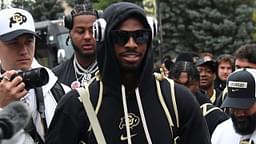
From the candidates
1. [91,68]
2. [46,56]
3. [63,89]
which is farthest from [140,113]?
[46,56]

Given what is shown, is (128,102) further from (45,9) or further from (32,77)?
(45,9)

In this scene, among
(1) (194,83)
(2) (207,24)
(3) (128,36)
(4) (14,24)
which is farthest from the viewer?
(2) (207,24)

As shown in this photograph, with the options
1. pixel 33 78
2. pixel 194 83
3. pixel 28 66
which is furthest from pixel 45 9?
pixel 33 78

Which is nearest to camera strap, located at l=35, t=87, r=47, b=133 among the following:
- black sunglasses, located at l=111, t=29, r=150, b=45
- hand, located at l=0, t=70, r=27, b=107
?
hand, located at l=0, t=70, r=27, b=107

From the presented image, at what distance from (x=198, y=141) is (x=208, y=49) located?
29779 millimetres

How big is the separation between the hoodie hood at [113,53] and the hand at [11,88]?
45cm

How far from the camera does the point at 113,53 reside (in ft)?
12.5

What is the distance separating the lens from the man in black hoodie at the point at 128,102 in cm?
379

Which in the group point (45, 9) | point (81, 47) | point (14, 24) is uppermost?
point (14, 24)

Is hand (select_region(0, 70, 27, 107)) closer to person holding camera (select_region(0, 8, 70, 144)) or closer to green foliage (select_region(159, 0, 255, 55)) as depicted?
person holding camera (select_region(0, 8, 70, 144))

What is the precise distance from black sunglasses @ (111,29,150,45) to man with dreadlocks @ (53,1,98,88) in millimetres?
2035

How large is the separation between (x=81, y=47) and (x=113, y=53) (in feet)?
7.04

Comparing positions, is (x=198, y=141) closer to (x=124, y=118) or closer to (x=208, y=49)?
(x=124, y=118)

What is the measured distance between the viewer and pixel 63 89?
4.39 metres
